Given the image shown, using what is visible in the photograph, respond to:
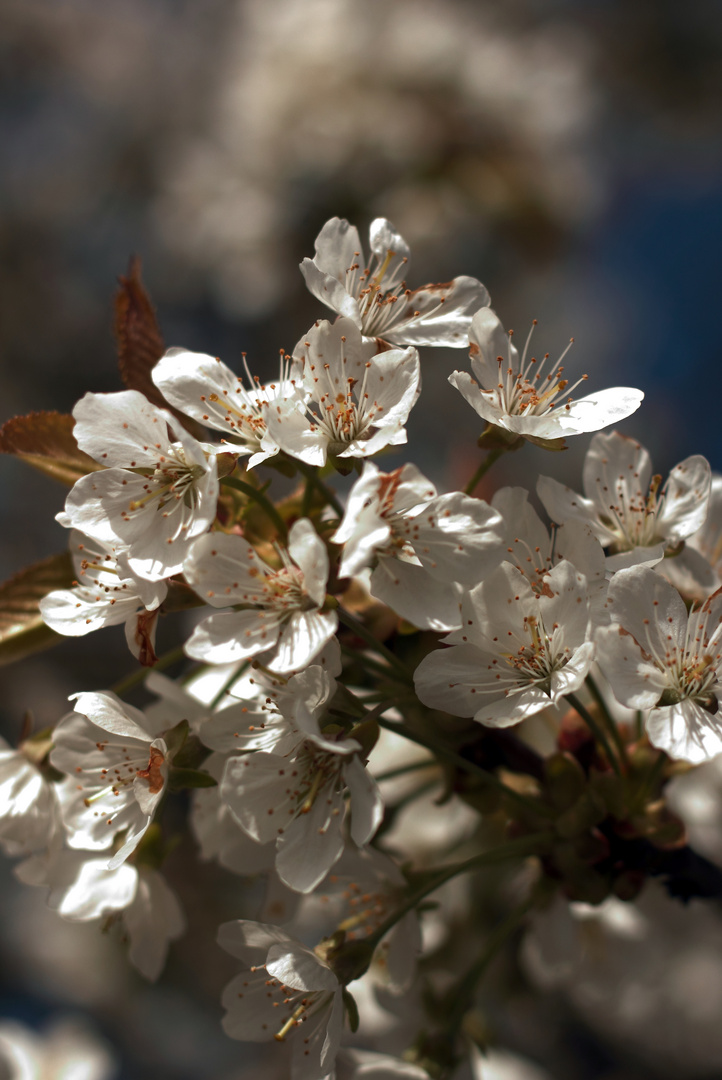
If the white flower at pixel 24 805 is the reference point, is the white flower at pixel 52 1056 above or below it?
below

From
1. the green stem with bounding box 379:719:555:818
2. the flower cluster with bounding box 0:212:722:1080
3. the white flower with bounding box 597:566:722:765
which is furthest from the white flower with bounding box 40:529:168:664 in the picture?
the white flower with bounding box 597:566:722:765

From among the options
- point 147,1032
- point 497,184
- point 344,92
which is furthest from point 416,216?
point 147,1032

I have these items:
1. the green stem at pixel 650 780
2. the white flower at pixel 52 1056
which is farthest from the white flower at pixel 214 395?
the white flower at pixel 52 1056

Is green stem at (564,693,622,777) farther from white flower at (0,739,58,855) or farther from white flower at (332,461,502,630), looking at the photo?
white flower at (0,739,58,855)

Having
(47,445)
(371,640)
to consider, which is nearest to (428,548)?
(371,640)

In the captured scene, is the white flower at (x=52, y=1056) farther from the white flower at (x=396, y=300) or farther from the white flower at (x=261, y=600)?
the white flower at (x=396, y=300)

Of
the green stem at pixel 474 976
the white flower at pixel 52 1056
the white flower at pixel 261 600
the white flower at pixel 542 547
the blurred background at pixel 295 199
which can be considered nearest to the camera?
the white flower at pixel 261 600
